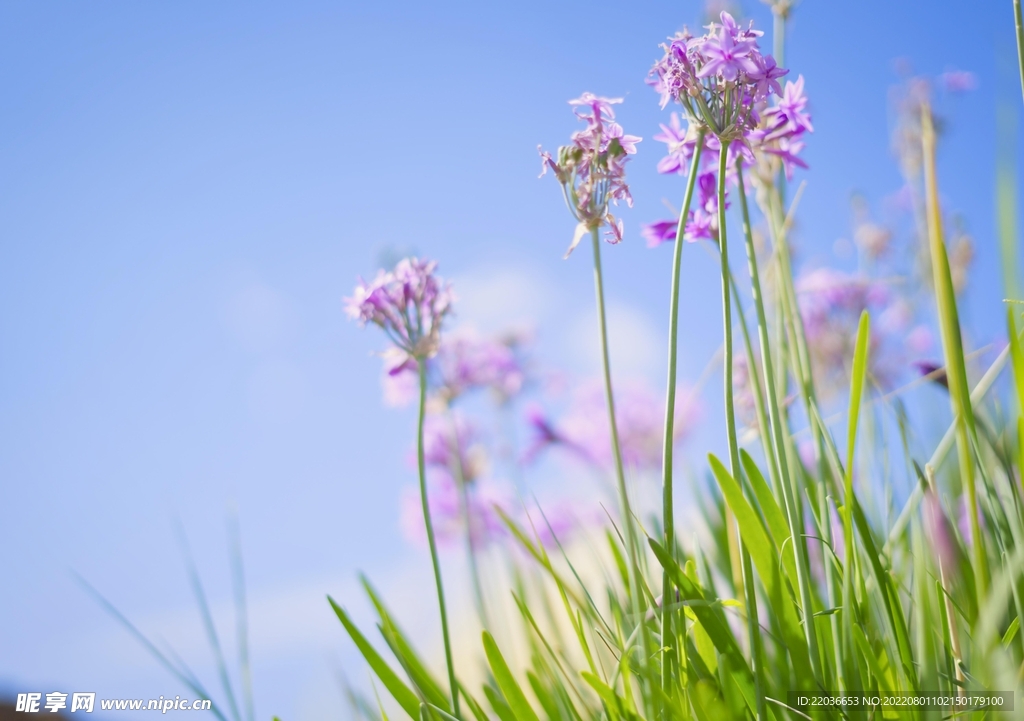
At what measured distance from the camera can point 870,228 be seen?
404 centimetres

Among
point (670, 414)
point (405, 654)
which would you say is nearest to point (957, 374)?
point (670, 414)

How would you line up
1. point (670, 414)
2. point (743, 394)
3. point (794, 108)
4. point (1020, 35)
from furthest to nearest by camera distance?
point (743, 394), point (794, 108), point (1020, 35), point (670, 414)

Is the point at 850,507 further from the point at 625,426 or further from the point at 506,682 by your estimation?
the point at 625,426

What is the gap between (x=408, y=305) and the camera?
1505 mm

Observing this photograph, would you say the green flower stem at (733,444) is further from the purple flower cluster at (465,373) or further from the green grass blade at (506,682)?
the purple flower cluster at (465,373)

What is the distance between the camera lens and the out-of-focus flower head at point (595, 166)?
3.97 ft

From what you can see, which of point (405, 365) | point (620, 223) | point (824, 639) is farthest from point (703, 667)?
point (405, 365)

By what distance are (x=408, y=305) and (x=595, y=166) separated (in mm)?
535

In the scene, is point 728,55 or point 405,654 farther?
point 405,654

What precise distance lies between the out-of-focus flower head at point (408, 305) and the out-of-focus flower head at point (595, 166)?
37cm

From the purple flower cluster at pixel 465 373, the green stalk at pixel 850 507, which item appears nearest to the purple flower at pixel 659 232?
the green stalk at pixel 850 507

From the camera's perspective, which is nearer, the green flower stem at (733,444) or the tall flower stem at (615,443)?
the green flower stem at (733,444)

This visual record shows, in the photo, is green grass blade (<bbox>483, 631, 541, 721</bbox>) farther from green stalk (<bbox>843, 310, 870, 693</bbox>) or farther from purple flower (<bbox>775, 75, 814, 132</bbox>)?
purple flower (<bbox>775, 75, 814, 132</bbox>)

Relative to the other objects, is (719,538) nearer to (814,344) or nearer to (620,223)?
(620,223)
